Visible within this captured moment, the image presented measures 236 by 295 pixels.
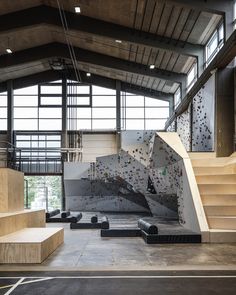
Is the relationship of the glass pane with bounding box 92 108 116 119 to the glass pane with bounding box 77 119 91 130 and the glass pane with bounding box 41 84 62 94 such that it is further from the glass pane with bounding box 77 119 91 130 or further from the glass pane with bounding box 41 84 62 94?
the glass pane with bounding box 41 84 62 94

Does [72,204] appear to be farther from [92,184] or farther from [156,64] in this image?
[156,64]

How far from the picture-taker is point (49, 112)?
23156 mm

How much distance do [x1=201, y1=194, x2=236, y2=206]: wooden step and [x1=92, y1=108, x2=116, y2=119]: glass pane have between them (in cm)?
1622

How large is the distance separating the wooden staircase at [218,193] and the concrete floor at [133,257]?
453 mm

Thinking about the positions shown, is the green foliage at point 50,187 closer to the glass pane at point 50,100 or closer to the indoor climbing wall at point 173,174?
the glass pane at point 50,100

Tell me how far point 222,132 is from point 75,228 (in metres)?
4.63

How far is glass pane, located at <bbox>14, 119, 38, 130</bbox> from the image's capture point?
22.9 meters

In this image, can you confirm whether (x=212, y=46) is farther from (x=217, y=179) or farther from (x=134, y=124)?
(x=134, y=124)

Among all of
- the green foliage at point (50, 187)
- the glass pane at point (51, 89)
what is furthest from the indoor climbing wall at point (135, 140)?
the glass pane at point (51, 89)

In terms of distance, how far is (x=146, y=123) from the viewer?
22.8 m

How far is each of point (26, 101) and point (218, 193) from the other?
17671 mm

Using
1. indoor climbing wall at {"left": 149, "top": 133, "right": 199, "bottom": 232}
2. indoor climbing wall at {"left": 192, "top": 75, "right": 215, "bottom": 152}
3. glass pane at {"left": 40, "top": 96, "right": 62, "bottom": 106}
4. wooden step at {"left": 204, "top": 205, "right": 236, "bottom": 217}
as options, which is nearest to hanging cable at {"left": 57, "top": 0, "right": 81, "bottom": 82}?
glass pane at {"left": 40, "top": 96, "right": 62, "bottom": 106}

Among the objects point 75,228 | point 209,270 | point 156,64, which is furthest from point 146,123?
point 209,270

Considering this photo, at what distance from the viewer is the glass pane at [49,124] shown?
22.9m
